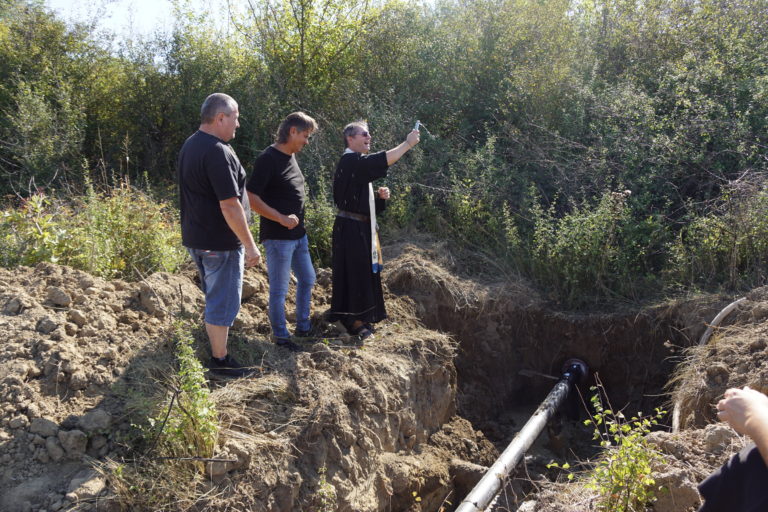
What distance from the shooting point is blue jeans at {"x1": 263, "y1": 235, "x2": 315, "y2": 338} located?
498cm

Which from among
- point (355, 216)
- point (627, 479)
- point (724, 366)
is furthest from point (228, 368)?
point (724, 366)

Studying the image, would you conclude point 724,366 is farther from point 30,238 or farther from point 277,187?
point 30,238

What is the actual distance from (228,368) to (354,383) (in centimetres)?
103

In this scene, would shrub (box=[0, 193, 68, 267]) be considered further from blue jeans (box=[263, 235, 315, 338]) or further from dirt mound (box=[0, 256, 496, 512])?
blue jeans (box=[263, 235, 315, 338])

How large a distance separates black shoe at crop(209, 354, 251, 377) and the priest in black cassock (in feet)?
4.21

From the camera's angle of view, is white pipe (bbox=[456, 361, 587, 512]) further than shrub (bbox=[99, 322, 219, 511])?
Yes

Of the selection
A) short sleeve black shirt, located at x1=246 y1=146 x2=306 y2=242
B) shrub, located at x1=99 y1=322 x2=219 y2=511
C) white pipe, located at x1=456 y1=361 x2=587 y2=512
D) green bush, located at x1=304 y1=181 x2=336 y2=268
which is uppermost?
short sleeve black shirt, located at x1=246 y1=146 x2=306 y2=242

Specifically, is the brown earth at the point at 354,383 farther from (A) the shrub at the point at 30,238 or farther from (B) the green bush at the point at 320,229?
(B) the green bush at the point at 320,229

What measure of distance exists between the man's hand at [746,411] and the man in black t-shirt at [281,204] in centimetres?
340

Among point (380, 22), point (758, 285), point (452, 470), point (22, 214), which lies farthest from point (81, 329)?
point (380, 22)

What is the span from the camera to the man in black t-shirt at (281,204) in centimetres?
479

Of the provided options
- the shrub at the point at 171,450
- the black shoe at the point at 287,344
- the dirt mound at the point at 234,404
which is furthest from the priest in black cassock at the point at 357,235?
the shrub at the point at 171,450

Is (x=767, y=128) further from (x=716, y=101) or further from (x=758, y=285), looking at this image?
(x=758, y=285)

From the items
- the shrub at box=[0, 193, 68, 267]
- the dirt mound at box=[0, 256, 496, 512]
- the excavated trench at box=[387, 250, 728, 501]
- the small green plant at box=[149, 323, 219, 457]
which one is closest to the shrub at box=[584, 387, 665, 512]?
the dirt mound at box=[0, 256, 496, 512]
